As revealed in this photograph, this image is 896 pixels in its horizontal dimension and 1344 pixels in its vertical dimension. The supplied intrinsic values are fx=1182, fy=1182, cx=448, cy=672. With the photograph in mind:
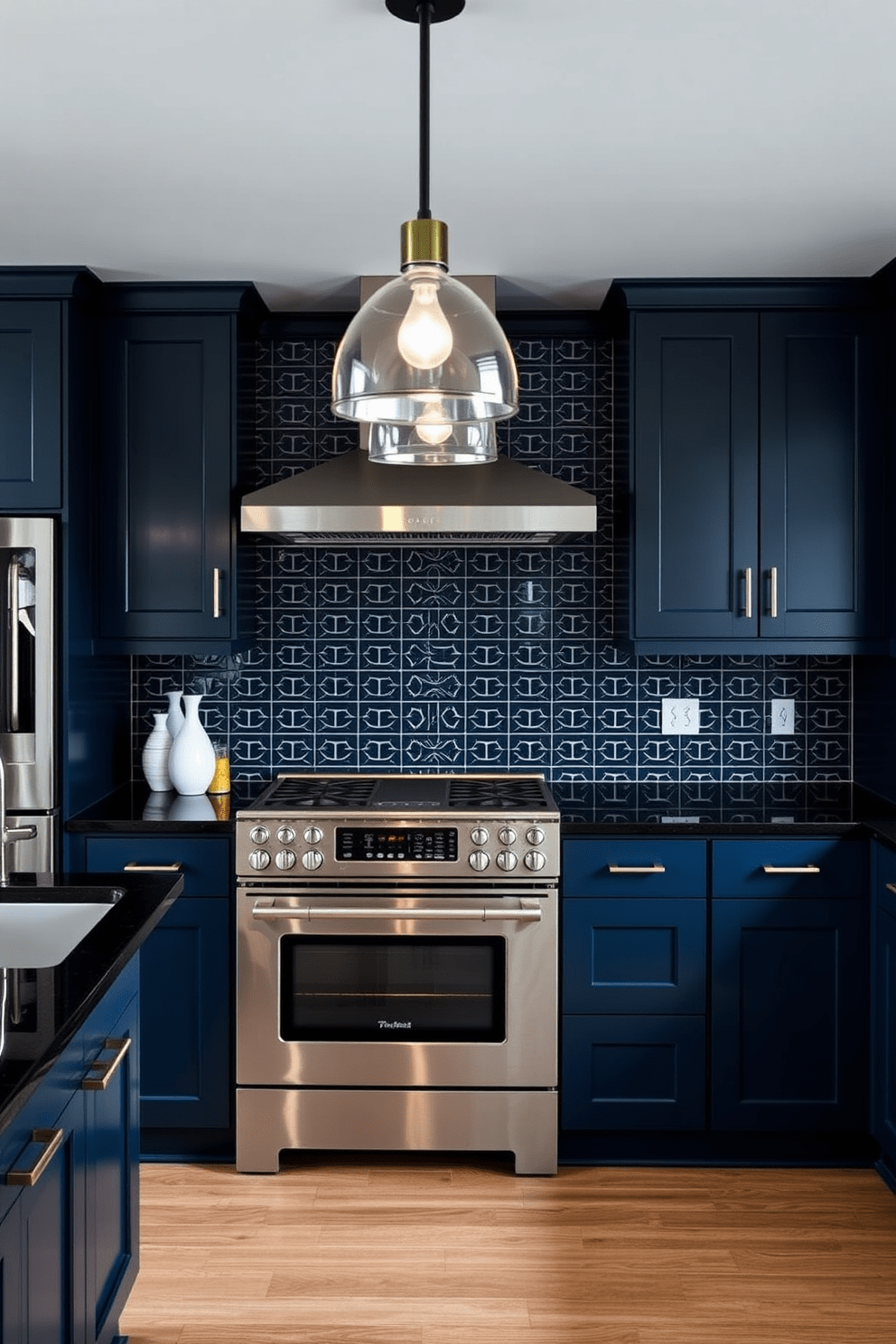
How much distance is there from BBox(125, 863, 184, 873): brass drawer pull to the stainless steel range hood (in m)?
0.92

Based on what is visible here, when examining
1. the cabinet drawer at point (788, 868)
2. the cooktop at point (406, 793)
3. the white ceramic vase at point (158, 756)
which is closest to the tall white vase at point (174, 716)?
the white ceramic vase at point (158, 756)

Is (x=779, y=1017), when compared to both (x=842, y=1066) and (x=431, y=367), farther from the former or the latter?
(x=431, y=367)

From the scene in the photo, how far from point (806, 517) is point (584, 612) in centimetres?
75

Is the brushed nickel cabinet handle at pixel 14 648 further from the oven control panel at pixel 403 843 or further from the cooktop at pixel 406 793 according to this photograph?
the oven control panel at pixel 403 843

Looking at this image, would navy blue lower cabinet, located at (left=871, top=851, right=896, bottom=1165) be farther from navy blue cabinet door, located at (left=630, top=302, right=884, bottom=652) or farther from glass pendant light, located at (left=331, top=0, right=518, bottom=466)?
glass pendant light, located at (left=331, top=0, right=518, bottom=466)

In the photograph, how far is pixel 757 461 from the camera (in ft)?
11.0

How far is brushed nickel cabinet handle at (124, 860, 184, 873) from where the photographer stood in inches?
124

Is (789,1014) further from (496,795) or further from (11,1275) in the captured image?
(11,1275)

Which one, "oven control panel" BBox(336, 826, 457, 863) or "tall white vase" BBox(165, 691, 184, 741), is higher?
"tall white vase" BBox(165, 691, 184, 741)

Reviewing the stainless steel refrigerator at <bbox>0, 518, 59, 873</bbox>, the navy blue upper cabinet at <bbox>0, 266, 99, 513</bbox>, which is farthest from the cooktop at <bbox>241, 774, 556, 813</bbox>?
the navy blue upper cabinet at <bbox>0, 266, 99, 513</bbox>

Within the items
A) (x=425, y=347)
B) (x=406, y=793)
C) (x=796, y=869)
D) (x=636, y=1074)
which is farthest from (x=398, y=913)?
(x=425, y=347)

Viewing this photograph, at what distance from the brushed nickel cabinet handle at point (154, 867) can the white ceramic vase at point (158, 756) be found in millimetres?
425

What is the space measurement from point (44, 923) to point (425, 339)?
1.34 meters

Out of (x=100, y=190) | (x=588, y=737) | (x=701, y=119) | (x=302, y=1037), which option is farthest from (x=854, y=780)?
(x=100, y=190)
